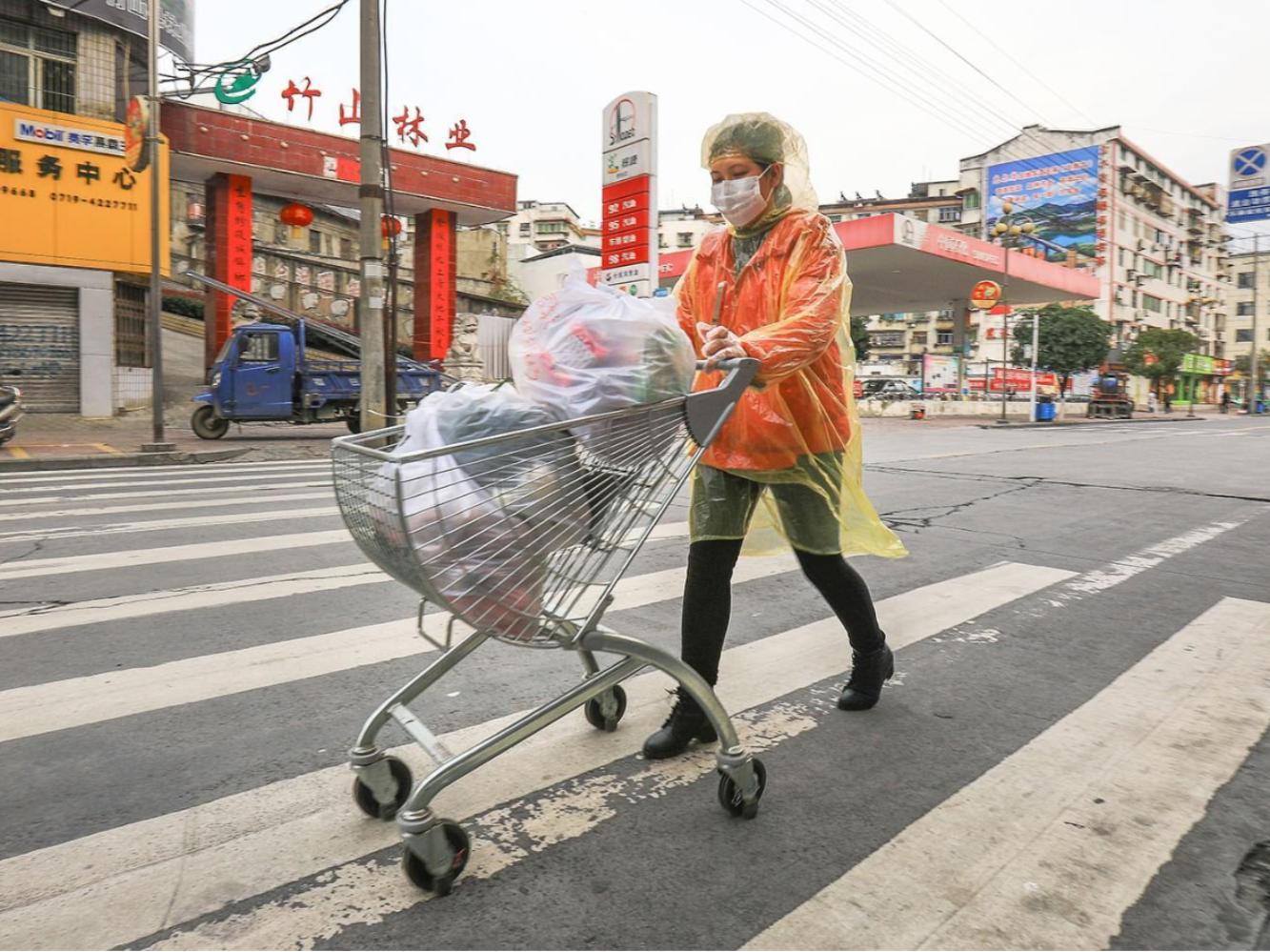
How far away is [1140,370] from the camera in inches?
1795

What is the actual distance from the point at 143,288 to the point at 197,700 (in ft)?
57.6

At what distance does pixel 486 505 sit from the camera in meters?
1.69

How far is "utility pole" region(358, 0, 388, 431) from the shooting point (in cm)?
1023

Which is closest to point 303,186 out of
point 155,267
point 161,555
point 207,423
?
point 207,423

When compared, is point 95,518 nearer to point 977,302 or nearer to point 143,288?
point 143,288

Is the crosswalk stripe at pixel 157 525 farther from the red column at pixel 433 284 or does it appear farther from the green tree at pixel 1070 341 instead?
the green tree at pixel 1070 341

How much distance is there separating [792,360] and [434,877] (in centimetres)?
140

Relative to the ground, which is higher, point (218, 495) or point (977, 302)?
point (977, 302)

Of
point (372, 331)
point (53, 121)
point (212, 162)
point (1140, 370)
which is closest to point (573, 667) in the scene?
point (372, 331)

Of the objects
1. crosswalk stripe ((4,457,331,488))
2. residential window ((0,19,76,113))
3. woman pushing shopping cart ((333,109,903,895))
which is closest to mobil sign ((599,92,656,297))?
crosswalk stripe ((4,457,331,488))

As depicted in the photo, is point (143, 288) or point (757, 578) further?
point (143, 288)

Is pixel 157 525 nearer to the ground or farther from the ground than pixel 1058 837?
farther from the ground

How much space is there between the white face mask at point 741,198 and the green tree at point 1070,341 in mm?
38413

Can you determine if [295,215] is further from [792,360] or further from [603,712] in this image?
[792,360]
